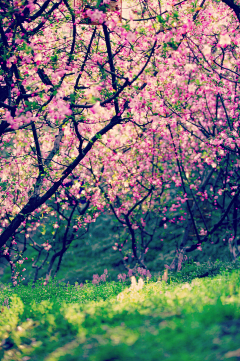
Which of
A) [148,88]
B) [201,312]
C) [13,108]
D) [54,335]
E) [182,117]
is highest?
[148,88]

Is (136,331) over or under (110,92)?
under

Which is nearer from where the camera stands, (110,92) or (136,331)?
(136,331)

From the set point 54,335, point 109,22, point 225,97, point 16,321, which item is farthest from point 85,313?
point 225,97

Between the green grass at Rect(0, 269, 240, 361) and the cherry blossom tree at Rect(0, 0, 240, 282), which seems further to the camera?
the cherry blossom tree at Rect(0, 0, 240, 282)

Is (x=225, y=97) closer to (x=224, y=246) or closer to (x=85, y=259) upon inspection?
(x=224, y=246)

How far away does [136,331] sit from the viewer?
2688 mm

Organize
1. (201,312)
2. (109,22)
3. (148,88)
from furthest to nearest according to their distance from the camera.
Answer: (148,88) < (109,22) < (201,312)

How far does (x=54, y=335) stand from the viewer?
10.2ft

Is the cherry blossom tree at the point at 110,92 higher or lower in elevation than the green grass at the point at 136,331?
higher

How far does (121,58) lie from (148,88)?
3.55ft

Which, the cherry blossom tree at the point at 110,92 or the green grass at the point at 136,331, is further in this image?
the cherry blossom tree at the point at 110,92

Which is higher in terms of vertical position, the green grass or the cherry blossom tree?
the cherry blossom tree

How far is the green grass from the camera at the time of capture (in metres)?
2.34

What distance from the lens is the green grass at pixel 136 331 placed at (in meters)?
2.34
